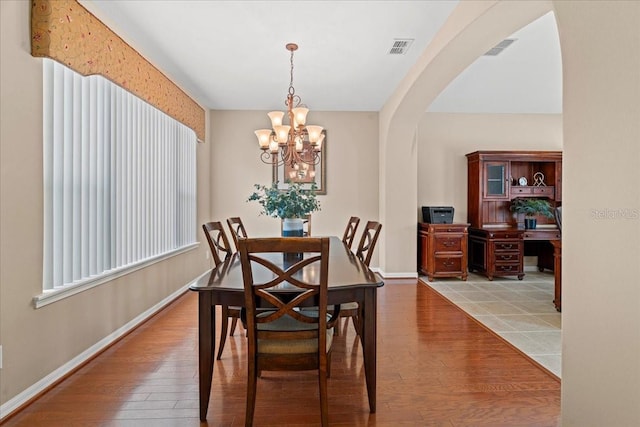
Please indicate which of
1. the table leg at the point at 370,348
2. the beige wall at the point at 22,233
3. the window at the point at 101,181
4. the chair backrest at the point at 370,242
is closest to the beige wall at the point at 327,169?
the window at the point at 101,181

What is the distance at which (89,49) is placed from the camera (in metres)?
2.44

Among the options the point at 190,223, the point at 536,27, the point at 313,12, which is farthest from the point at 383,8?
the point at 190,223

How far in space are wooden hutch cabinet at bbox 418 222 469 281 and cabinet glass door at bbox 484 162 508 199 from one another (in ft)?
2.98

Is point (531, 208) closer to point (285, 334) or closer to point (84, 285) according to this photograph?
point (285, 334)

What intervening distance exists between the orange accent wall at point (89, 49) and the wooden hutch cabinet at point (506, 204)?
15.1 ft

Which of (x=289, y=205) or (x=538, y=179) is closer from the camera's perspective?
(x=289, y=205)

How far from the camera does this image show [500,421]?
1.88 m

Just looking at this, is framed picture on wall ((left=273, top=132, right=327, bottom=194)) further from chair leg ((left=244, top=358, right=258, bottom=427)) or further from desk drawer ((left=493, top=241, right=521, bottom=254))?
chair leg ((left=244, top=358, right=258, bottom=427))

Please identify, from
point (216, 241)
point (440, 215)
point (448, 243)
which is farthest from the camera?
point (440, 215)

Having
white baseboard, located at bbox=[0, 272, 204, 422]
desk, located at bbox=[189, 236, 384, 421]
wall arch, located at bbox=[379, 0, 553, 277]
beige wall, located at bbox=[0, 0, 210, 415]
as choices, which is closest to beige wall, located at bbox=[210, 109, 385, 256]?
wall arch, located at bbox=[379, 0, 553, 277]

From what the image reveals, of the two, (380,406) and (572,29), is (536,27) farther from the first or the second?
(380,406)

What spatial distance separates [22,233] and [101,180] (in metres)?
0.88

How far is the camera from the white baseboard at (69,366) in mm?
1936

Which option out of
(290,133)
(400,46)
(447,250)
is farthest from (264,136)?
(447,250)
